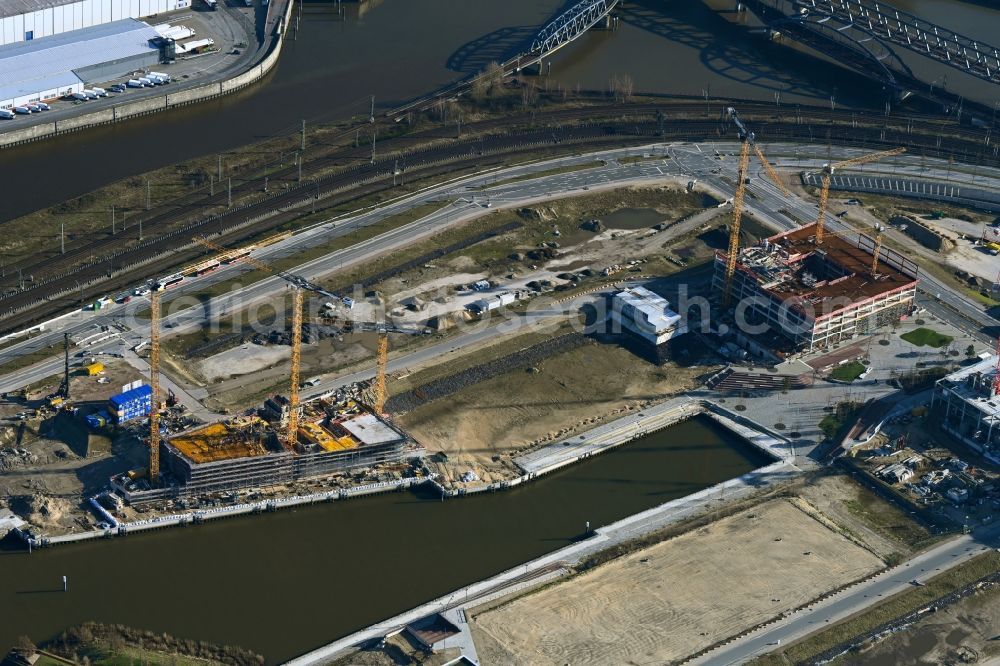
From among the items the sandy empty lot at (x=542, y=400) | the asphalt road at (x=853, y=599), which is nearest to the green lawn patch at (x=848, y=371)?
the sandy empty lot at (x=542, y=400)

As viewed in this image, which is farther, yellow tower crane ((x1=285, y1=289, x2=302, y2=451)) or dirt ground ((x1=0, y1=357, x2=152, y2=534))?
yellow tower crane ((x1=285, y1=289, x2=302, y2=451))

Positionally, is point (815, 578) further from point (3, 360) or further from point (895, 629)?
point (3, 360)

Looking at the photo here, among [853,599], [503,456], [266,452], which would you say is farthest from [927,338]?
[266,452]

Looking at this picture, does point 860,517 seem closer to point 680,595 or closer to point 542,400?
point 680,595

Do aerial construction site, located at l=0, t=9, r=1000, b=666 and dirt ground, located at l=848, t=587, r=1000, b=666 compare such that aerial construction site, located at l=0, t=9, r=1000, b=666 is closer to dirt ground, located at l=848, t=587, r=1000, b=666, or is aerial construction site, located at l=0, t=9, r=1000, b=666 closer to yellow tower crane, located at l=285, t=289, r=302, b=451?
yellow tower crane, located at l=285, t=289, r=302, b=451

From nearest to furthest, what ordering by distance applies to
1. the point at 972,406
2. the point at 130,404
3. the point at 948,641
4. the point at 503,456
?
the point at 948,641 → the point at 130,404 → the point at 503,456 → the point at 972,406

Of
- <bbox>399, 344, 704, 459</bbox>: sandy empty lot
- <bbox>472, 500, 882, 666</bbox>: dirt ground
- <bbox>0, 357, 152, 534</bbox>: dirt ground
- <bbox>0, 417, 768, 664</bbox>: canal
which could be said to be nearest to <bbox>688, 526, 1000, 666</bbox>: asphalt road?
<bbox>472, 500, 882, 666</bbox>: dirt ground
